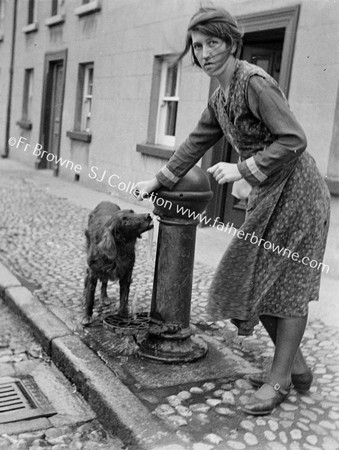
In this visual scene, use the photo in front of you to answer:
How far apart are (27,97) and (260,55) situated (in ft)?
36.1

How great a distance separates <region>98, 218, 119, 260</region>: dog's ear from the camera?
147 inches

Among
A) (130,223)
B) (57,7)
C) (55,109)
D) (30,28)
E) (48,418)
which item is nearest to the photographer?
(48,418)

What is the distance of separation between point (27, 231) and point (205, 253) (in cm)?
247

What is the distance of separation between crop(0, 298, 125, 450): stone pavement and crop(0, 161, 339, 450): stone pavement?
0.28 metres

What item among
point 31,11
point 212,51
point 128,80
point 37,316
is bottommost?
point 37,316

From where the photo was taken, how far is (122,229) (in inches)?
147

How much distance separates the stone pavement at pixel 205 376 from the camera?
2.70 m

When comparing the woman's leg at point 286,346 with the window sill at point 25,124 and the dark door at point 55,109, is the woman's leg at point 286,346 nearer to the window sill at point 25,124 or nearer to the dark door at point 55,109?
the dark door at point 55,109

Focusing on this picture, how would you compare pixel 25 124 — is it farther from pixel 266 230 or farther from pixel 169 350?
pixel 266 230

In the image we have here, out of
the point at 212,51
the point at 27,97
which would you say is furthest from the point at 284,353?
the point at 27,97

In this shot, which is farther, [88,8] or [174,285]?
[88,8]

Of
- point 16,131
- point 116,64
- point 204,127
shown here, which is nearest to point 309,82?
point 204,127

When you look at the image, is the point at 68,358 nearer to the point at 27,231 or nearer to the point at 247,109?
the point at 247,109

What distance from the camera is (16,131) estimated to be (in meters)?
17.6
